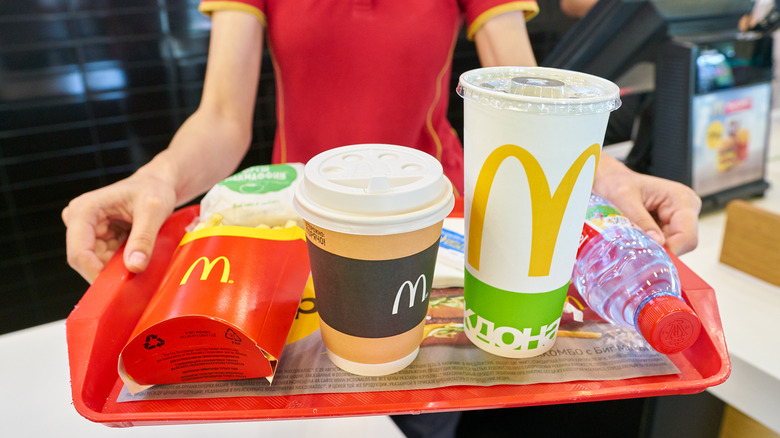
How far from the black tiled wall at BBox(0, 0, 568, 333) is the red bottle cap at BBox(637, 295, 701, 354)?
7.66 ft

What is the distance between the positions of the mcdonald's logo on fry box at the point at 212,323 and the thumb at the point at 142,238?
105 millimetres

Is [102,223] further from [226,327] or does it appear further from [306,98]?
[306,98]

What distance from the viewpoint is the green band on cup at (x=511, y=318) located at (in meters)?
0.60

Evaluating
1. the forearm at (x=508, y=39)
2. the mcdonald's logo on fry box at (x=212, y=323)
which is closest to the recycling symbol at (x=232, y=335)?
the mcdonald's logo on fry box at (x=212, y=323)

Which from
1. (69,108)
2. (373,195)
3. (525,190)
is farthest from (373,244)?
(69,108)

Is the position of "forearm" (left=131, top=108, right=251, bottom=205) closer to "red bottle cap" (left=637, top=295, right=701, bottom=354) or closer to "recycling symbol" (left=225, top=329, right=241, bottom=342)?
"recycling symbol" (left=225, top=329, right=241, bottom=342)

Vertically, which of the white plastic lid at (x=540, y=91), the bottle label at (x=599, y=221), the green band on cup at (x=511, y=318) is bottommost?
the green band on cup at (x=511, y=318)

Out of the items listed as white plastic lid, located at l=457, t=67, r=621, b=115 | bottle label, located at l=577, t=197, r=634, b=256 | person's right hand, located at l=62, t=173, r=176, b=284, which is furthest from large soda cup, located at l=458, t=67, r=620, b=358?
person's right hand, located at l=62, t=173, r=176, b=284

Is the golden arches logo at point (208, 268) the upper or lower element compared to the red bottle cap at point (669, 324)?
upper

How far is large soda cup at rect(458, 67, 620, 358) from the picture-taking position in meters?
0.52

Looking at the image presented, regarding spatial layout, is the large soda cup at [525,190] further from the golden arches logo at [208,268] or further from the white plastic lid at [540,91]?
the golden arches logo at [208,268]

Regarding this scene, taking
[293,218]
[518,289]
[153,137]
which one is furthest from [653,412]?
[153,137]

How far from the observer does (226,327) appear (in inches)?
21.9

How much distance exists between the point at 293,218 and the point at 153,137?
197cm
